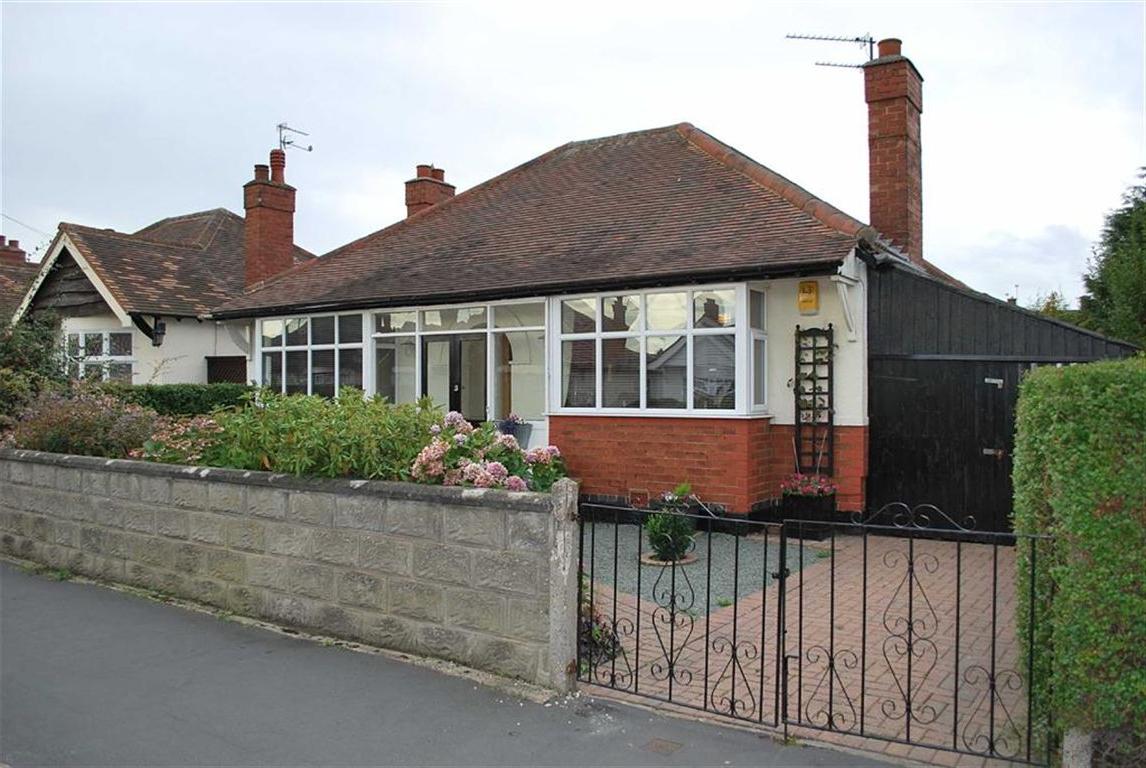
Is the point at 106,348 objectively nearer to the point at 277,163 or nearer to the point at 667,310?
the point at 277,163

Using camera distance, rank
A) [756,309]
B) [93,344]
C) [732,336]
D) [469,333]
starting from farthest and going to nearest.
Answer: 1. [93,344]
2. [469,333]
3. [756,309]
4. [732,336]

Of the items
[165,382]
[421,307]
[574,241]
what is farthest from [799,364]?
[165,382]

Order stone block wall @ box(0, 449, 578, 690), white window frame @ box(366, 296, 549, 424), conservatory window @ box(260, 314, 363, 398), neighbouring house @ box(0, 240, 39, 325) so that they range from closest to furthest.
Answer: stone block wall @ box(0, 449, 578, 690) → white window frame @ box(366, 296, 549, 424) → conservatory window @ box(260, 314, 363, 398) → neighbouring house @ box(0, 240, 39, 325)

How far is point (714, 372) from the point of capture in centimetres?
1034

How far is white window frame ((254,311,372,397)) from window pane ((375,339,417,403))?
25 centimetres

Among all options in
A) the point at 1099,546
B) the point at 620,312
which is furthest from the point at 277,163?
the point at 1099,546

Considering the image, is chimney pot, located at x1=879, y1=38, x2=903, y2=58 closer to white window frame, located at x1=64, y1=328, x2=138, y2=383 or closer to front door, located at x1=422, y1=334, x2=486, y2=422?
front door, located at x1=422, y1=334, x2=486, y2=422

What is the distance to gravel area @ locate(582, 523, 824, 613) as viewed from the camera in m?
7.11

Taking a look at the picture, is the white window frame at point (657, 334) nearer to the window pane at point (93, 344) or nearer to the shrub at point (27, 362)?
the shrub at point (27, 362)

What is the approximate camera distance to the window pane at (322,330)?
1413cm

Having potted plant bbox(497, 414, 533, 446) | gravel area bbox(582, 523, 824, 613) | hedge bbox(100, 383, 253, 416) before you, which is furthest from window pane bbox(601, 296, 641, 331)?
hedge bbox(100, 383, 253, 416)

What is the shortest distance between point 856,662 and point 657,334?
5.80 metres

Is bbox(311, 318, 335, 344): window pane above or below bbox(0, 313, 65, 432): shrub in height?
above

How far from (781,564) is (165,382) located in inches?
632
